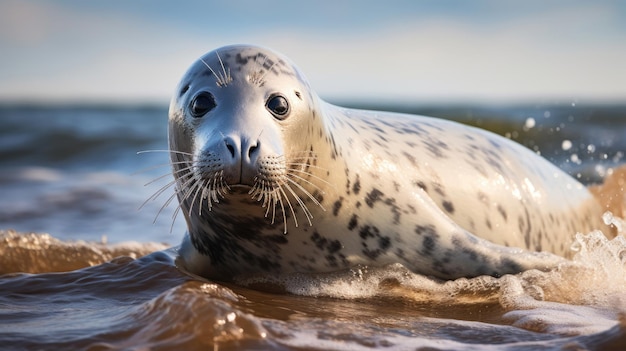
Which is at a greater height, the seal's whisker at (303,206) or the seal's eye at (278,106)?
the seal's eye at (278,106)

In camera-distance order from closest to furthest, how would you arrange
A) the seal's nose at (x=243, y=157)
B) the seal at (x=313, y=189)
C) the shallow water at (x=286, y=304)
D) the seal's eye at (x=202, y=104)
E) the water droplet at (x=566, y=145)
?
the shallow water at (x=286, y=304) → the seal's nose at (x=243, y=157) → the seal at (x=313, y=189) → the seal's eye at (x=202, y=104) → the water droplet at (x=566, y=145)

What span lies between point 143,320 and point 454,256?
56.4 inches

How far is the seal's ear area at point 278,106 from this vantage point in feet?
11.1

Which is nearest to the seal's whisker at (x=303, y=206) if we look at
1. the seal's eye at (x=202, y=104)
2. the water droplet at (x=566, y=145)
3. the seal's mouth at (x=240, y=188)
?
the seal's mouth at (x=240, y=188)

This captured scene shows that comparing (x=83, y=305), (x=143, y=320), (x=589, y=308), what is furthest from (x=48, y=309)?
(x=589, y=308)

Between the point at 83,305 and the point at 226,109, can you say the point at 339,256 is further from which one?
the point at 83,305

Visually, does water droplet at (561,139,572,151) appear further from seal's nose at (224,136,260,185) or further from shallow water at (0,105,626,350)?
seal's nose at (224,136,260,185)

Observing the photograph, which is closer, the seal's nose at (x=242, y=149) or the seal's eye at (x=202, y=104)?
the seal's nose at (x=242, y=149)

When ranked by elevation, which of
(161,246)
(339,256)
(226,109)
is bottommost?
(161,246)

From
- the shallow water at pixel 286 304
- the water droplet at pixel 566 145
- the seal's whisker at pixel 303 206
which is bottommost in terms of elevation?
the shallow water at pixel 286 304

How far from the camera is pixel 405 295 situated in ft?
12.0

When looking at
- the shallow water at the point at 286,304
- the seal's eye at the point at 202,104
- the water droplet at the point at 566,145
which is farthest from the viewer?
the water droplet at the point at 566,145

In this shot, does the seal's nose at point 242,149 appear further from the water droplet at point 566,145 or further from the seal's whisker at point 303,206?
the water droplet at point 566,145

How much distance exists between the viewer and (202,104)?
3.40 m
